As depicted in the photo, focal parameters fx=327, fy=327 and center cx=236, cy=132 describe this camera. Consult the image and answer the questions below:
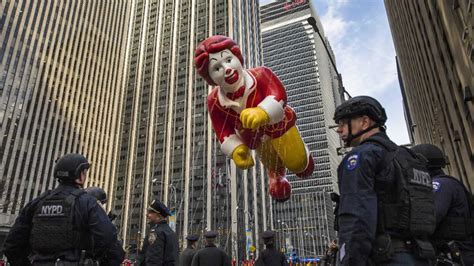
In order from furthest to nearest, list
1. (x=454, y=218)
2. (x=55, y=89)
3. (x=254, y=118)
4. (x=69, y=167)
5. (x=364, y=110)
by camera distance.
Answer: (x=55, y=89) → (x=254, y=118) → (x=69, y=167) → (x=454, y=218) → (x=364, y=110)

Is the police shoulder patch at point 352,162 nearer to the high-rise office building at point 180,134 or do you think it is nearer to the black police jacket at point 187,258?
the black police jacket at point 187,258

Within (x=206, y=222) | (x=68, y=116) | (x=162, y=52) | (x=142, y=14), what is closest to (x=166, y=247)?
(x=206, y=222)

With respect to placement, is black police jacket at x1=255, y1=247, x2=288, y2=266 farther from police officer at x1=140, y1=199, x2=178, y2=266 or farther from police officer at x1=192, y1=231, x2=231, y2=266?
police officer at x1=140, y1=199, x2=178, y2=266

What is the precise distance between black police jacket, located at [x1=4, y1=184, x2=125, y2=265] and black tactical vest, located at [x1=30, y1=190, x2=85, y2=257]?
5cm

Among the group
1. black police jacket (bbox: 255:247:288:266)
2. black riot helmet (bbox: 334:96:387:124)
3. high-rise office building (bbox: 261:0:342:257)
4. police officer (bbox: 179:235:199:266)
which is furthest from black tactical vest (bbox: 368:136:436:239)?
high-rise office building (bbox: 261:0:342:257)

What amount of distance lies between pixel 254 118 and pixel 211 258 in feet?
9.36

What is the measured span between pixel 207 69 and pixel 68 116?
210ft

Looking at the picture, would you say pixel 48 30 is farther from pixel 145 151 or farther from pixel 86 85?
pixel 145 151

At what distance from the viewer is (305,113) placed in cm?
9738

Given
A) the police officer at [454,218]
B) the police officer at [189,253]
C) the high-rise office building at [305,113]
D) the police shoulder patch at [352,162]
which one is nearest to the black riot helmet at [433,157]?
the police officer at [454,218]

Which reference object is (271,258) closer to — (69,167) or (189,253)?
(189,253)

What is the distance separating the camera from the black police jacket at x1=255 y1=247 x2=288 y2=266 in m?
6.55

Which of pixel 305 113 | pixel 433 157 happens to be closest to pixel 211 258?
pixel 433 157

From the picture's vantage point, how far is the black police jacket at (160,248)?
495cm
